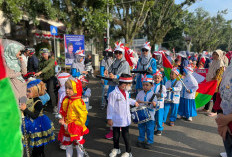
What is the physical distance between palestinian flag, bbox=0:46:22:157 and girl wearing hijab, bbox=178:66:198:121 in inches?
197

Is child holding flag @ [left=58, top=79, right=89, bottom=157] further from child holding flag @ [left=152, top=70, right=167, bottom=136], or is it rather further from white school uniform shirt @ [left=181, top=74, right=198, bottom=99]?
white school uniform shirt @ [left=181, top=74, right=198, bottom=99]

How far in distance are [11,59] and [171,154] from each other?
11.6 feet

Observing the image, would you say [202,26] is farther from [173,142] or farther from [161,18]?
[173,142]

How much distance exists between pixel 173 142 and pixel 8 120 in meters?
4.15

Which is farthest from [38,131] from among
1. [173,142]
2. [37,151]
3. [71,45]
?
[71,45]

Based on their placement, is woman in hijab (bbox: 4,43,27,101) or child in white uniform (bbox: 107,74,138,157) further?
child in white uniform (bbox: 107,74,138,157)

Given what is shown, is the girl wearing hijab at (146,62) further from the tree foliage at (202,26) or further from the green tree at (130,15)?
the tree foliage at (202,26)

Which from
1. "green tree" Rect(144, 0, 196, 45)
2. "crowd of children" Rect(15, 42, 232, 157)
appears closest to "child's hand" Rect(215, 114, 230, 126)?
"crowd of children" Rect(15, 42, 232, 157)

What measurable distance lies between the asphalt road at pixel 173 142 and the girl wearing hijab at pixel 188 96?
253mm

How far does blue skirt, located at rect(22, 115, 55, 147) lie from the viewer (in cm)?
311

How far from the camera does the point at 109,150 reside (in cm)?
402

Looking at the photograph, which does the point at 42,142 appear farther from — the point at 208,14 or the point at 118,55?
the point at 208,14

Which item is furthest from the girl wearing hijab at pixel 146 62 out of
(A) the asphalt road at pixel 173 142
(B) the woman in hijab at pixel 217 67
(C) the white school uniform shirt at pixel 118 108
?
(C) the white school uniform shirt at pixel 118 108

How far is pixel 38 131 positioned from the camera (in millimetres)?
3145
